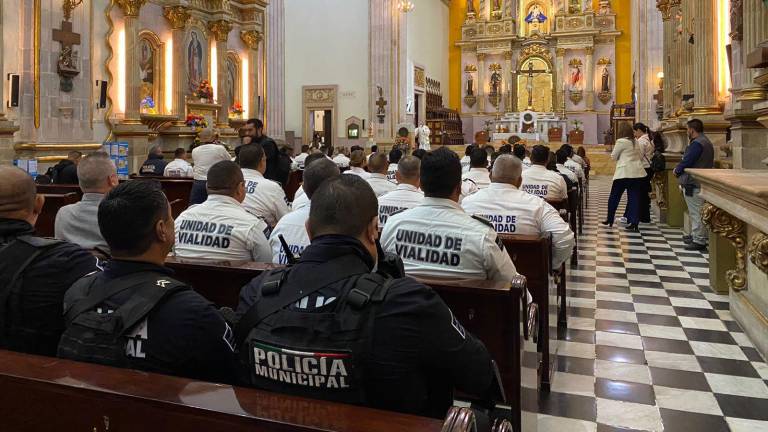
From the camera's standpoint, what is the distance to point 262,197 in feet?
16.5

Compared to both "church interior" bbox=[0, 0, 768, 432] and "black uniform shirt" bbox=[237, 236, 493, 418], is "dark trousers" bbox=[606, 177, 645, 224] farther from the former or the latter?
"black uniform shirt" bbox=[237, 236, 493, 418]

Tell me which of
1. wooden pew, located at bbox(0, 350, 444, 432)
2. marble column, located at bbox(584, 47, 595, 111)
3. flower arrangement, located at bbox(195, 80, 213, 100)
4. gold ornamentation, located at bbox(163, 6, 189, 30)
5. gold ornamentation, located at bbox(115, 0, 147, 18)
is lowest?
wooden pew, located at bbox(0, 350, 444, 432)

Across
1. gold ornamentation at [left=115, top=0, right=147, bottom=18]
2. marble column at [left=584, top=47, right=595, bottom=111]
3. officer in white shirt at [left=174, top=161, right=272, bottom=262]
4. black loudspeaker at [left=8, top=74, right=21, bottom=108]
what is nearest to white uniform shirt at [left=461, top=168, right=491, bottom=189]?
officer in white shirt at [left=174, top=161, right=272, bottom=262]

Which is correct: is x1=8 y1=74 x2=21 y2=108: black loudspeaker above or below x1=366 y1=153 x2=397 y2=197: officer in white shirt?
above

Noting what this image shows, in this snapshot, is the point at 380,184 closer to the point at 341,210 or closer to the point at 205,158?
the point at 205,158

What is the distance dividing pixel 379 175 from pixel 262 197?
5.48ft

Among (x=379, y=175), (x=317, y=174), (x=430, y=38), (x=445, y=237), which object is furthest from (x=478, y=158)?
(x=430, y=38)

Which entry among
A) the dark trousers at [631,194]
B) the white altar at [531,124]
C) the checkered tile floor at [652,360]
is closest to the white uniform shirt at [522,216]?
the checkered tile floor at [652,360]

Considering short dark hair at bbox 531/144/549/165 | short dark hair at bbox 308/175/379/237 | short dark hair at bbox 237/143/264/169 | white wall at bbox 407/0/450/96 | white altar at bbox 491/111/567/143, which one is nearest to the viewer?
short dark hair at bbox 308/175/379/237

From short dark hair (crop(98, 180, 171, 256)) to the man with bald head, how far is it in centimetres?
41

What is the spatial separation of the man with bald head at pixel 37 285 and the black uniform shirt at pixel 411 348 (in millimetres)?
957

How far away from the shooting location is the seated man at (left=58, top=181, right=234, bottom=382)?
1.60 meters

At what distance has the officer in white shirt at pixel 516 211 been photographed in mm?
4168

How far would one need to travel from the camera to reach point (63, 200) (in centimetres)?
596
